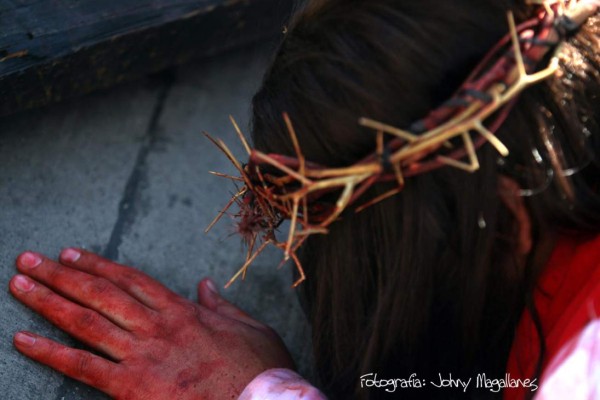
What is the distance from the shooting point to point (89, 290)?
148 cm

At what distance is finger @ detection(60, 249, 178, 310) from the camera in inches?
60.1

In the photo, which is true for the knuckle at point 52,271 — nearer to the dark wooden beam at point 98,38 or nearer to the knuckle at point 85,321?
the knuckle at point 85,321

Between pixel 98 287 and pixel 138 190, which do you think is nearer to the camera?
pixel 98 287

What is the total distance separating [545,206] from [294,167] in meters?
0.38

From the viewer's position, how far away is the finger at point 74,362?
1.40 metres

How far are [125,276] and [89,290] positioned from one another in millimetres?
89

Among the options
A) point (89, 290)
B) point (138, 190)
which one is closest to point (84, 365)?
point (89, 290)

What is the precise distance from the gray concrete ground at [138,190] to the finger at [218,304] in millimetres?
58

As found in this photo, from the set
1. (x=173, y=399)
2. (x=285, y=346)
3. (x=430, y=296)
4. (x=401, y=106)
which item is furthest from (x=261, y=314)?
(x=401, y=106)

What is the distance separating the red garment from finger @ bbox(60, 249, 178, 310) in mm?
622

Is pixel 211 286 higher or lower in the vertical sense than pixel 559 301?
lower

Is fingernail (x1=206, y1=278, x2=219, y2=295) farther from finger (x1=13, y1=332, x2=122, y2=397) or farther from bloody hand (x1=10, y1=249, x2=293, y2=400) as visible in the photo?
finger (x1=13, y1=332, x2=122, y2=397)

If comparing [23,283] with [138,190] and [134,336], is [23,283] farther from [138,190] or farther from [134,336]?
[138,190]

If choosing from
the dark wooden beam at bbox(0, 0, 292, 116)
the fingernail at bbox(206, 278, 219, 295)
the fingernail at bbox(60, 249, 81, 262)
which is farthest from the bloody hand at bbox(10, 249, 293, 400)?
the dark wooden beam at bbox(0, 0, 292, 116)
